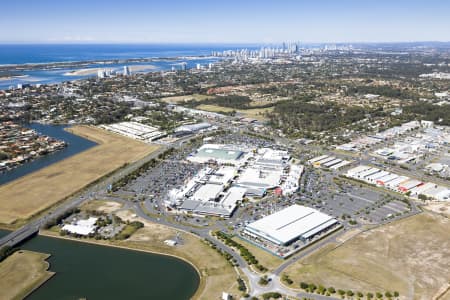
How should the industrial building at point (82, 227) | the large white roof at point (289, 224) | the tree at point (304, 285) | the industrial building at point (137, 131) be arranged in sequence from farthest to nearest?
the industrial building at point (137, 131), the industrial building at point (82, 227), the large white roof at point (289, 224), the tree at point (304, 285)

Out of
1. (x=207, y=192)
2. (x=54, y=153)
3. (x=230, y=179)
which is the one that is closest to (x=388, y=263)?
(x=207, y=192)

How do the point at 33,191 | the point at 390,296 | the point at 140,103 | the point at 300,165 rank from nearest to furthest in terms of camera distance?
the point at 390,296 < the point at 33,191 < the point at 300,165 < the point at 140,103

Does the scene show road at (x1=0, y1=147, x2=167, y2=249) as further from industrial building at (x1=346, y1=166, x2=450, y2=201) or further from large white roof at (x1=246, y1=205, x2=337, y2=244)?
industrial building at (x1=346, y1=166, x2=450, y2=201)

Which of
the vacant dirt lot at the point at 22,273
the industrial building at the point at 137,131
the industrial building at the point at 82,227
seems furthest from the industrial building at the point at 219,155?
the vacant dirt lot at the point at 22,273

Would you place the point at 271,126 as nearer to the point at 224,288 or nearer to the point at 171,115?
the point at 171,115

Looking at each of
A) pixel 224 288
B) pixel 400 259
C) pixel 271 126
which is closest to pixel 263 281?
pixel 224 288

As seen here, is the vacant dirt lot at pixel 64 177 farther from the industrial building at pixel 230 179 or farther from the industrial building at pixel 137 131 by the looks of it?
the industrial building at pixel 230 179
